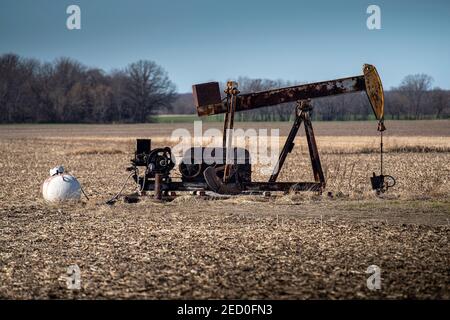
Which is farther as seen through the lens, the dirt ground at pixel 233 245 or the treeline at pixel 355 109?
the treeline at pixel 355 109

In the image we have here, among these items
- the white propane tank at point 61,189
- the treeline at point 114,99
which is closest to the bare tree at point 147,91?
the treeline at point 114,99

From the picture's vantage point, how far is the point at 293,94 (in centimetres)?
1420

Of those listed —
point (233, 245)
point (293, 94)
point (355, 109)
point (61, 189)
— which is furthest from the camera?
point (355, 109)

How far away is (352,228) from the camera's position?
36.4ft

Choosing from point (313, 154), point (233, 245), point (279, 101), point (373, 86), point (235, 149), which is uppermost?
point (373, 86)

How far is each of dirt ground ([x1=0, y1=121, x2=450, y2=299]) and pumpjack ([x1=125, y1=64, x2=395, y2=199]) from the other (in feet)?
0.91

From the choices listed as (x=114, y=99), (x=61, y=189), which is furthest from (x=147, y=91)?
(x=61, y=189)

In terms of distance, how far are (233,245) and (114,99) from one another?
336ft

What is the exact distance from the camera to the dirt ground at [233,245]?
25.0 ft

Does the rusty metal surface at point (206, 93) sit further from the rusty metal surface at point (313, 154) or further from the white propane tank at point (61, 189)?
the white propane tank at point (61, 189)

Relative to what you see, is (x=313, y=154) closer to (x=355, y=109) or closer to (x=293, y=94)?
(x=293, y=94)

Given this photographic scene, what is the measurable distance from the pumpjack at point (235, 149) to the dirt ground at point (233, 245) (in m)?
0.28

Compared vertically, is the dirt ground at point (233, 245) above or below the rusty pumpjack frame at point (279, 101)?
below
